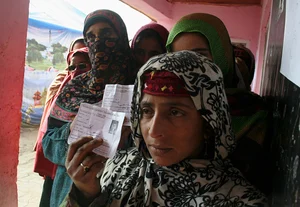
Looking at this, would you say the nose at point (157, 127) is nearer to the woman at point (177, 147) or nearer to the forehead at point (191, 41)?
the woman at point (177, 147)

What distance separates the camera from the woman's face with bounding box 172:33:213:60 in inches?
48.9

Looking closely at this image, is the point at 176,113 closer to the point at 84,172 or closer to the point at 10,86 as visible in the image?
the point at 84,172

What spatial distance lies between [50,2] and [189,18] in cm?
568

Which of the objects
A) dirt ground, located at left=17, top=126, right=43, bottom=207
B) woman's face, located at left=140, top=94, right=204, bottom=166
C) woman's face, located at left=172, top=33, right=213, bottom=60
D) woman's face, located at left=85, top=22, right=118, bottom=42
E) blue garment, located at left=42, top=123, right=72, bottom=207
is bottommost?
dirt ground, located at left=17, top=126, right=43, bottom=207

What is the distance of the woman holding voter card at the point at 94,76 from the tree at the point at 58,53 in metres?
5.67

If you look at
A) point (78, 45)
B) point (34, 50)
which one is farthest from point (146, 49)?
point (34, 50)

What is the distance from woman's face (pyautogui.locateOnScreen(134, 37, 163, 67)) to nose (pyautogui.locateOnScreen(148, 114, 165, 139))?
34.1 inches

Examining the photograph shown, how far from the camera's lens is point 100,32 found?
1559mm

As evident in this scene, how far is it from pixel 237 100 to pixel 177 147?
372 millimetres

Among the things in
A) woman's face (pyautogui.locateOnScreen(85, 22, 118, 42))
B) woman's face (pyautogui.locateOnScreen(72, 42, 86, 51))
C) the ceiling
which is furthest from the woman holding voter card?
the ceiling

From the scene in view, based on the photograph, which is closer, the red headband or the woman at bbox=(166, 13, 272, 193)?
the red headband

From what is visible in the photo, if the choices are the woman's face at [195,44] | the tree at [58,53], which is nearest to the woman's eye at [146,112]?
the woman's face at [195,44]

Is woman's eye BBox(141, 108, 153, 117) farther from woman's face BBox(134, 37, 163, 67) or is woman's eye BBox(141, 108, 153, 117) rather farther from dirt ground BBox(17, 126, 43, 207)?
dirt ground BBox(17, 126, 43, 207)

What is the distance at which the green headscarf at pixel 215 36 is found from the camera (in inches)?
49.3
